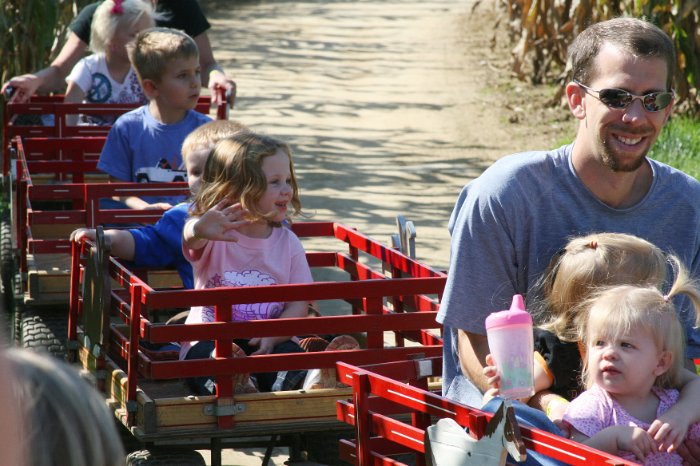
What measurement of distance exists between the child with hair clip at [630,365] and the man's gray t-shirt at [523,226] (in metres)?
0.33

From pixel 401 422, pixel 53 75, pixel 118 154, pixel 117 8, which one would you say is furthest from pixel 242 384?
pixel 53 75

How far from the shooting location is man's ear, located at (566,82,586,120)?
11.4 feet

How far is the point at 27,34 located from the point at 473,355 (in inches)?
284

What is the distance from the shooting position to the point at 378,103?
14266 mm

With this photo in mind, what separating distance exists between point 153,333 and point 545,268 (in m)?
1.23

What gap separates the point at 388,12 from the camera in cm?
2242

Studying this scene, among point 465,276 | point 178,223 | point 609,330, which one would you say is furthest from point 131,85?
point 609,330

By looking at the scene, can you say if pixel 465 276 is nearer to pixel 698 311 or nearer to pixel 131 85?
pixel 698 311

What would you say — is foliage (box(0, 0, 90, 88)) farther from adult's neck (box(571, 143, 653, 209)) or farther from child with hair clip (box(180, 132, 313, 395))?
adult's neck (box(571, 143, 653, 209))

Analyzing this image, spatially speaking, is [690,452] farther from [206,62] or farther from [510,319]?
[206,62]

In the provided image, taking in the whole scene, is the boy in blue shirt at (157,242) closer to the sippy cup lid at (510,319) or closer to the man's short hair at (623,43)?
the man's short hair at (623,43)

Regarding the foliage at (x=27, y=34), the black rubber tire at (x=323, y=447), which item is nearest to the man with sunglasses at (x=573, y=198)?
the black rubber tire at (x=323, y=447)

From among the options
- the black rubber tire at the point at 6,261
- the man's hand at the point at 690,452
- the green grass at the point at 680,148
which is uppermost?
the man's hand at the point at 690,452

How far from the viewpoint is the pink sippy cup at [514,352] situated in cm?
282
